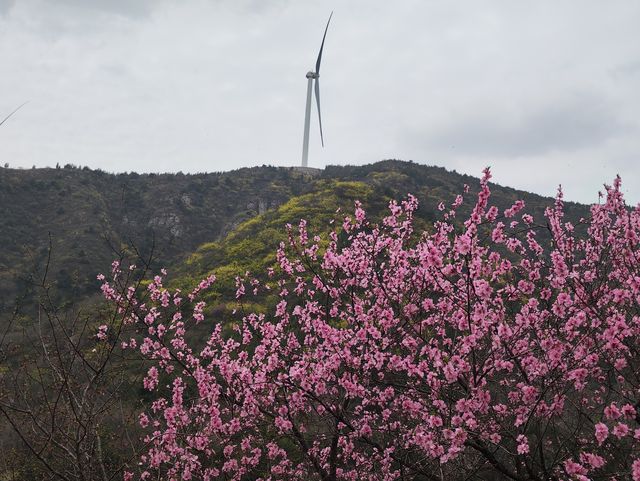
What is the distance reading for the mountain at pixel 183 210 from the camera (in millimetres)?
34312

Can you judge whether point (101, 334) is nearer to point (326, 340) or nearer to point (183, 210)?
point (326, 340)

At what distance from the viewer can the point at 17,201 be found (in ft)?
176

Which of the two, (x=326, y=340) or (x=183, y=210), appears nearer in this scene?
(x=326, y=340)

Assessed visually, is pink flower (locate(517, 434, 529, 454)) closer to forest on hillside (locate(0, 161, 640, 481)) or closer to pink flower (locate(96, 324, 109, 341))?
forest on hillside (locate(0, 161, 640, 481))

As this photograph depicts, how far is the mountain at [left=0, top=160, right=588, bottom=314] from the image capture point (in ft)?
113

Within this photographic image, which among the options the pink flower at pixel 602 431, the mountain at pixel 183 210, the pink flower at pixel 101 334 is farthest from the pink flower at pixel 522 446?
the mountain at pixel 183 210

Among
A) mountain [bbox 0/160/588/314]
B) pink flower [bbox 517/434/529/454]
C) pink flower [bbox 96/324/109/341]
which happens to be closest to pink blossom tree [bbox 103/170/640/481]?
pink flower [bbox 517/434/529/454]

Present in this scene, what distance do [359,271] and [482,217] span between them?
3.99 metres

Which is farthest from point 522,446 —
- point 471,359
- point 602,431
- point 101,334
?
point 101,334

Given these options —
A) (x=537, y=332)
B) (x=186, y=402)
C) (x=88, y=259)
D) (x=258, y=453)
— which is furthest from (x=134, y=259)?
(x=537, y=332)

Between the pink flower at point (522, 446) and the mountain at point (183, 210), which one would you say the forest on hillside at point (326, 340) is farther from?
the mountain at point (183, 210)

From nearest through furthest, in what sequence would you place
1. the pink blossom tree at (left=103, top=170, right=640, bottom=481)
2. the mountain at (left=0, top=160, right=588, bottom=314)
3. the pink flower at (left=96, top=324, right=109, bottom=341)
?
1. the pink blossom tree at (left=103, top=170, right=640, bottom=481)
2. the pink flower at (left=96, top=324, right=109, bottom=341)
3. the mountain at (left=0, top=160, right=588, bottom=314)

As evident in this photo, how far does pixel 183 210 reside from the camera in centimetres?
5922

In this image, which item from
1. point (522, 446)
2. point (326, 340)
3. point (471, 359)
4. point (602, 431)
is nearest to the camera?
point (602, 431)
